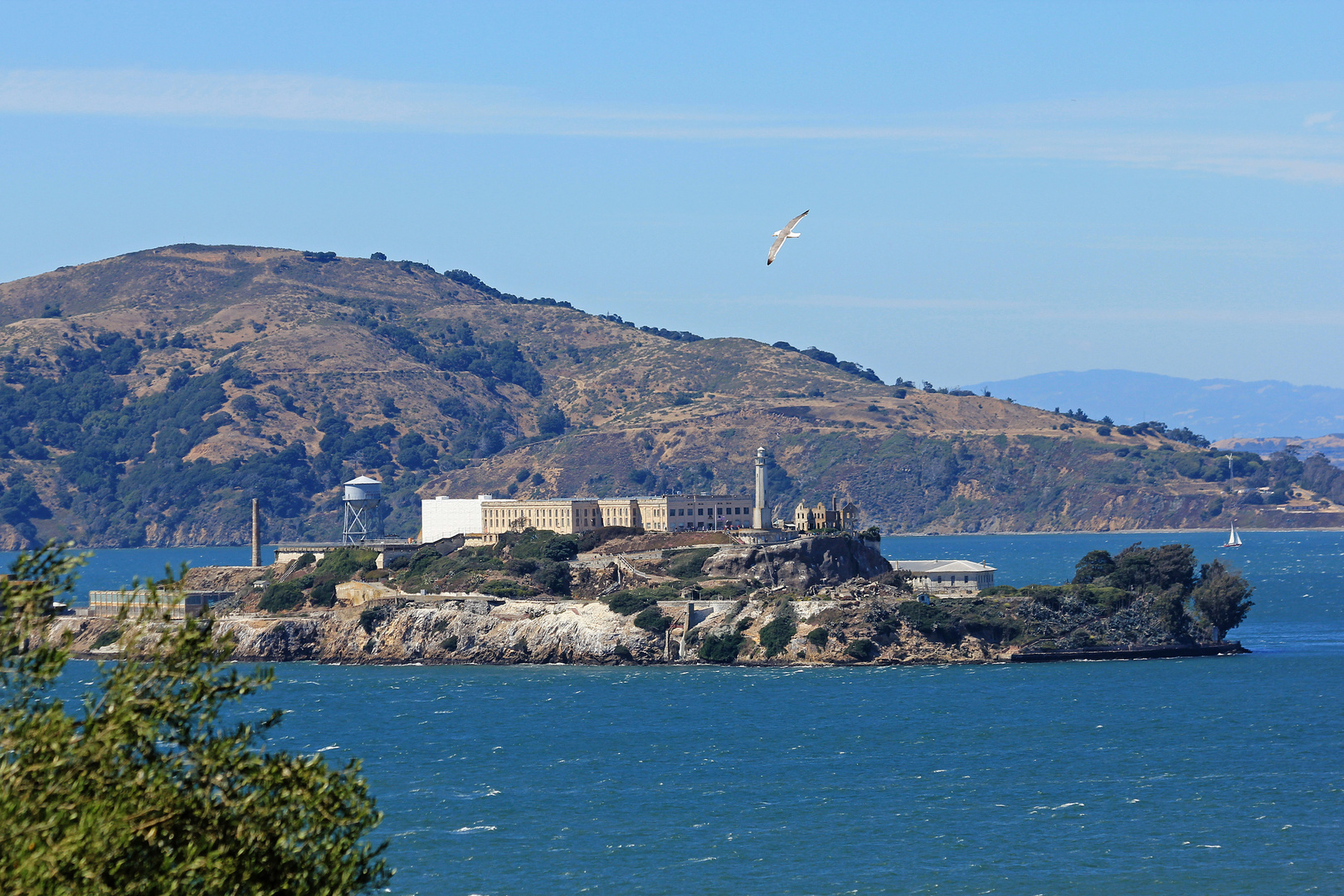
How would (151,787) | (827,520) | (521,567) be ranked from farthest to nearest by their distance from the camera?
(827,520) < (521,567) < (151,787)

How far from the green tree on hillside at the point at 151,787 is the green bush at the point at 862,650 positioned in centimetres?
8591

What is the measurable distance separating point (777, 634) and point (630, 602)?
11005mm

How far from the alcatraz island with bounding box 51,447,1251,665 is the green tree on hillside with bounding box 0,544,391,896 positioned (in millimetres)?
87385

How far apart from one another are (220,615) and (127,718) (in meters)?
110

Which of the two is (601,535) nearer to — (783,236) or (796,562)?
(796,562)

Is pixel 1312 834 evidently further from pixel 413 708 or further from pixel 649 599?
pixel 649 599

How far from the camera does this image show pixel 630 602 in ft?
385

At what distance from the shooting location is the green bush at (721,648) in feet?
370

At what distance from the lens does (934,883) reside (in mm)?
52875

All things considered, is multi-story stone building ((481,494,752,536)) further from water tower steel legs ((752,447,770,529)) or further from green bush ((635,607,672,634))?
green bush ((635,607,672,634))

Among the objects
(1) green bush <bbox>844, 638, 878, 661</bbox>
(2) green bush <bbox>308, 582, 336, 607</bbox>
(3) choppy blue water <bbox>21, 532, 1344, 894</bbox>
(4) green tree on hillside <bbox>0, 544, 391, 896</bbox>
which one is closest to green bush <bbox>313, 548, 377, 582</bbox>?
(2) green bush <bbox>308, 582, 336, 607</bbox>

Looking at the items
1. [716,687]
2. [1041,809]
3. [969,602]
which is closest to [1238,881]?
[1041,809]

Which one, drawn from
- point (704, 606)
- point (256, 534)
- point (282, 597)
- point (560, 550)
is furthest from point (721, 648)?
point (256, 534)

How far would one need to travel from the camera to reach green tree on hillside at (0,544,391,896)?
2198 centimetres
